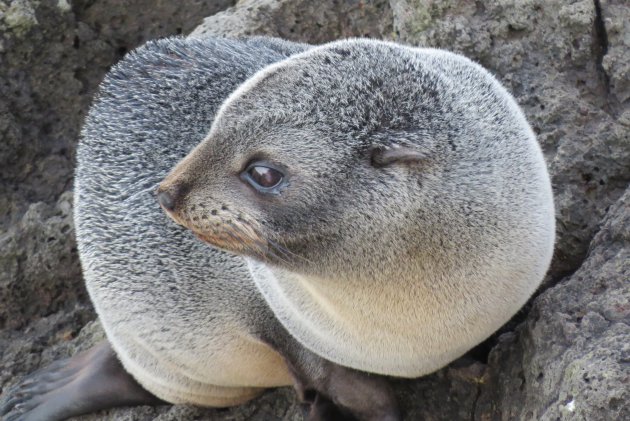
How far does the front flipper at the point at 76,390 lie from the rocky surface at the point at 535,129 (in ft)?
0.34

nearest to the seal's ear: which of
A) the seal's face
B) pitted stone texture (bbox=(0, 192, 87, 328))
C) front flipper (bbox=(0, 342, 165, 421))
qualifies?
the seal's face

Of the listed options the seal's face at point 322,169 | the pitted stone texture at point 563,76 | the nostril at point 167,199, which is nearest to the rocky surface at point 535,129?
the pitted stone texture at point 563,76

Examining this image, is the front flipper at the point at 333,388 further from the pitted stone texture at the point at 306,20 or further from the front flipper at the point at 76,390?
the pitted stone texture at the point at 306,20

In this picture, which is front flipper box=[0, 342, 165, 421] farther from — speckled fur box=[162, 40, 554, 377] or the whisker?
the whisker

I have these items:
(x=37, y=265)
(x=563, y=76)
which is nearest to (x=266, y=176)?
(x=563, y=76)

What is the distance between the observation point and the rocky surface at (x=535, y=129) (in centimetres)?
372

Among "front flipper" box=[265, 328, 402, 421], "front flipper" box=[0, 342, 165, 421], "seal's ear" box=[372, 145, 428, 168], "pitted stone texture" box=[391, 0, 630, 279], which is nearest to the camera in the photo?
"seal's ear" box=[372, 145, 428, 168]

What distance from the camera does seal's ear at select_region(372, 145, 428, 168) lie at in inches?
127

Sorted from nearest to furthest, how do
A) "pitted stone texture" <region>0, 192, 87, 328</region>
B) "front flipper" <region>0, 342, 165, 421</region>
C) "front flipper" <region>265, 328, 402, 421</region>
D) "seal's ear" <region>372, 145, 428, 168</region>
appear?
1. "seal's ear" <region>372, 145, 428, 168</region>
2. "front flipper" <region>265, 328, 402, 421</region>
3. "front flipper" <region>0, 342, 165, 421</region>
4. "pitted stone texture" <region>0, 192, 87, 328</region>

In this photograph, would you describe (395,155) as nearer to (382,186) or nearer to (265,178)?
(382,186)

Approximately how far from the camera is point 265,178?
325 centimetres

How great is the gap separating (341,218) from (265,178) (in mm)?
295

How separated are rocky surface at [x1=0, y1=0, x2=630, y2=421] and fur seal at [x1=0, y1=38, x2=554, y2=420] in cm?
28

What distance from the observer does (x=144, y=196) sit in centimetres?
468
